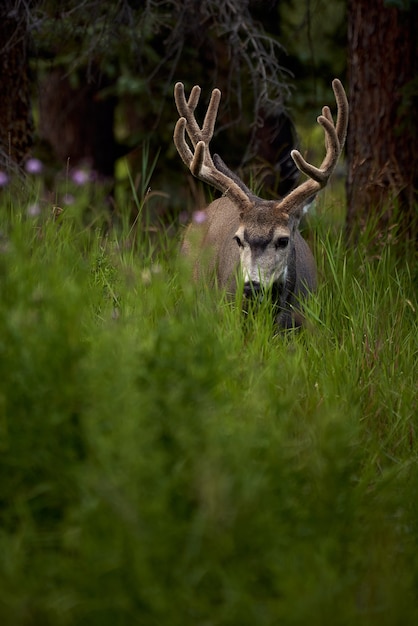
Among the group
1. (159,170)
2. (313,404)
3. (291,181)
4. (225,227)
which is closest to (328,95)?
(291,181)

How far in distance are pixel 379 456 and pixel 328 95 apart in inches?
237

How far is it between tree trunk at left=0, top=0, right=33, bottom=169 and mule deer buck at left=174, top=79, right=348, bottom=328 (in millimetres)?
1490

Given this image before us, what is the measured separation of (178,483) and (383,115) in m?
5.08

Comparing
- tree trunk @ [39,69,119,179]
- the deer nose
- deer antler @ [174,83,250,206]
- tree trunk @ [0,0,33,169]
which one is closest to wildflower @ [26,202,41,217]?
deer antler @ [174,83,250,206]

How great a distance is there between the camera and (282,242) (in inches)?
248

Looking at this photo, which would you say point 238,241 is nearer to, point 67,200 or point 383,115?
point 67,200

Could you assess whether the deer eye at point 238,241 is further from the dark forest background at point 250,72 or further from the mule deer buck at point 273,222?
the dark forest background at point 250,72

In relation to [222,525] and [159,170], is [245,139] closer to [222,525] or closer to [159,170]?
[159,170]

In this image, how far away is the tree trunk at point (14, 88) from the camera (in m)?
7.38

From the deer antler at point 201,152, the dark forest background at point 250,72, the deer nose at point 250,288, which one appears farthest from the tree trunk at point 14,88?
the deer nose at point 250,288

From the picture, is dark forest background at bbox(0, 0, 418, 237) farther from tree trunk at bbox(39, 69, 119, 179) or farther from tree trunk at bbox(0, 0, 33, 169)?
tree trunk at bbox(39, 69, 119, 179)

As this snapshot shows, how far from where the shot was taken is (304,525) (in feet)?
10.7

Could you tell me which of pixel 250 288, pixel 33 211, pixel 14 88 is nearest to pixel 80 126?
pixel 14 88

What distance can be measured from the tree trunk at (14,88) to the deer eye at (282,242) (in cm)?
228
